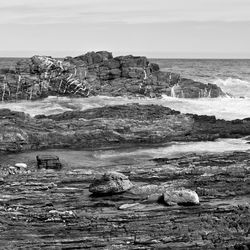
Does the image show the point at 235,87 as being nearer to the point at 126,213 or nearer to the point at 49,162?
the point at 49,162

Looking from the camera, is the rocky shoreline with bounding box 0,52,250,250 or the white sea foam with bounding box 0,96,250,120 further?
the white sea foam with bounding box 0,96,250,120

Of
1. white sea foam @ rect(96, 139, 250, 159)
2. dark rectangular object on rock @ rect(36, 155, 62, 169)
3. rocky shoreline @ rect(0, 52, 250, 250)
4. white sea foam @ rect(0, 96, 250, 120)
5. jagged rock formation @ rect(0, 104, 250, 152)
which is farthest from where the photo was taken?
white sea foam @ rect(0, 96, 250, 120)

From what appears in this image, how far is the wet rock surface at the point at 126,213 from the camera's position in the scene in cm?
1595

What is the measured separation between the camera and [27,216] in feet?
60.2

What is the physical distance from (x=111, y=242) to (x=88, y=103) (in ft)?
124

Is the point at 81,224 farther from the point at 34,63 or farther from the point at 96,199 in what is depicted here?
the point at 34,63

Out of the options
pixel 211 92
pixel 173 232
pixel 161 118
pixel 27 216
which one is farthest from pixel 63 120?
pixel 211 92

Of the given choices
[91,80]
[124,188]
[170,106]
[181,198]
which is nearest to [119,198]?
A: [124,188]

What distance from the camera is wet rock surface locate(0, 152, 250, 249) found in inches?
628

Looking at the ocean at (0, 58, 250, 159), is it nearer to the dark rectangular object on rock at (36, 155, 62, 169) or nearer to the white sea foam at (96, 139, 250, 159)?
the white sea foam at (96, 139, 250, 159)

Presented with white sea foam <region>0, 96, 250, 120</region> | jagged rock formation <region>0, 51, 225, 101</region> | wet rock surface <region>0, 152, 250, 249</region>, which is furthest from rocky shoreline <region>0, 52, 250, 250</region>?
jagged rock formation <region>0, 51, 225, 101</region>

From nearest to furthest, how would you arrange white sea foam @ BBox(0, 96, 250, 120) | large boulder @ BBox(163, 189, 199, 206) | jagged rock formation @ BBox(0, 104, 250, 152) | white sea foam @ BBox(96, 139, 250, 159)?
large boulder @ BBox(163, 189, 199, 206), white sea foam @ BBox(96, 139, 250, 159), jagged rock formation @ BBox(0, 104, 250, 152), white sea foam @ BBox(0, 96, 250, 120)

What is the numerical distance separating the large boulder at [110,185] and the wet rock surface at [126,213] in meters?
0.25

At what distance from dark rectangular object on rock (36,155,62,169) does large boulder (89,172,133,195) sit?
659 centimetres
